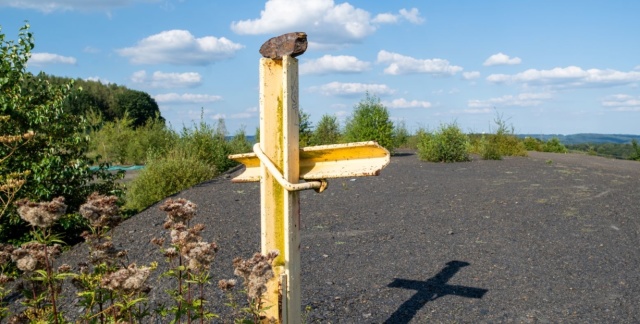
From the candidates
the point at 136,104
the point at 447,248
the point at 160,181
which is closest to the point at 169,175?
the point at 160,181

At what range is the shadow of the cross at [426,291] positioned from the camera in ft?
13.6

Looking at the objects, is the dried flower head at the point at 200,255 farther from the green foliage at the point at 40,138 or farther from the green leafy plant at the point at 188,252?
the green foliage at the point at 40,138

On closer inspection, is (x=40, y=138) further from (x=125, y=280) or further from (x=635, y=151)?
(x=635, y=151)

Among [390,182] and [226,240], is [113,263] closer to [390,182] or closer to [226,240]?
[226,240]

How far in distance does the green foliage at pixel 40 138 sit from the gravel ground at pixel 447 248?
2.46 ft

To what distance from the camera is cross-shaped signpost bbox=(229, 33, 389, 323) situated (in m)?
2.53

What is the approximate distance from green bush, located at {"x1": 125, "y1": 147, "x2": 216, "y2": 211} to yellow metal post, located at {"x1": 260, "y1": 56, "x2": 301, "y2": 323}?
6892mm

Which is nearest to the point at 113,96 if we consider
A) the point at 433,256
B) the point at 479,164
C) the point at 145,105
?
the point at 145,105

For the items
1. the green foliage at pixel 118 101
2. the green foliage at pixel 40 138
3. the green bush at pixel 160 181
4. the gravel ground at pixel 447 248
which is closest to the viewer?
the gravel ground at pixel 447 248

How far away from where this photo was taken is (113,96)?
41156 millimetres

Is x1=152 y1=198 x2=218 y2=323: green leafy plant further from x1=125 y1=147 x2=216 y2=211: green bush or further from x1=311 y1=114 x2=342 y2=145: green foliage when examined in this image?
x1=311 y1=114 x2=342 y2=145: green foliage

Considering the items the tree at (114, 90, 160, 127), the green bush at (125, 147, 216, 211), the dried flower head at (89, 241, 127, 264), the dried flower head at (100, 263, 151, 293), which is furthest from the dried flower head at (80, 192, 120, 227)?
the tree at (114, 90, 160, 127)

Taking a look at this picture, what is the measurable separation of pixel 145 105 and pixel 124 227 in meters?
35.0

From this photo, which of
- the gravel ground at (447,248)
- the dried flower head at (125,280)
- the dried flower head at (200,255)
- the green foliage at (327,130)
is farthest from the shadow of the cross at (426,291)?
the green foliage at (327,130)
